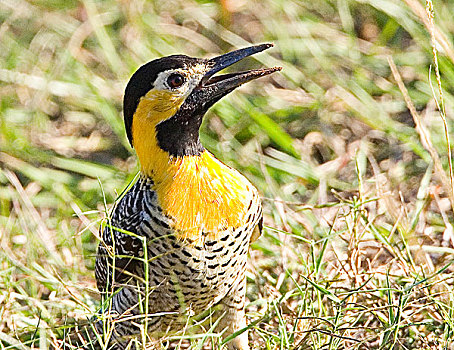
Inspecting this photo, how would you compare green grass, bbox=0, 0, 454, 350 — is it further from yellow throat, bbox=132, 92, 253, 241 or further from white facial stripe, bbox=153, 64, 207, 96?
white facial stripe, bbox=153, 64, 207, 96

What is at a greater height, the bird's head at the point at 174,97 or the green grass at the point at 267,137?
the bird's head at the point at 174,97

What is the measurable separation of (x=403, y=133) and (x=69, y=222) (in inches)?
89.0

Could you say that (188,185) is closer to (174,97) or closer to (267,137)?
(174,97)

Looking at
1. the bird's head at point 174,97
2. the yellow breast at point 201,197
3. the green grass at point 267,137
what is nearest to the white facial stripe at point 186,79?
the bird's head at point 174,97

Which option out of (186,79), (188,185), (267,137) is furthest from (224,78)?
(267,137)

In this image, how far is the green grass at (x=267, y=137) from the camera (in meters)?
4.48

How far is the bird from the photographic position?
12.4 feet

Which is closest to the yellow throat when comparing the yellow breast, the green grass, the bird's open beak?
the yellow breast

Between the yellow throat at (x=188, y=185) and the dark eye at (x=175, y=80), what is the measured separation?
6cm

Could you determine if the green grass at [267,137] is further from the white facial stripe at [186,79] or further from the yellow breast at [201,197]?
the white facial stripe at [186,79]

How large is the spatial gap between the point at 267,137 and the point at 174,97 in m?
2.18

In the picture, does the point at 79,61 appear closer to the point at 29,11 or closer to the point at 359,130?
the point at 29,11

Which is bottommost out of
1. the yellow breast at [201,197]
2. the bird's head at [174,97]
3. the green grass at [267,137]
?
the green grass at [267,137]

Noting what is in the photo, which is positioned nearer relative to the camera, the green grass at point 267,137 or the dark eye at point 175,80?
the dark eye at point 175,80
